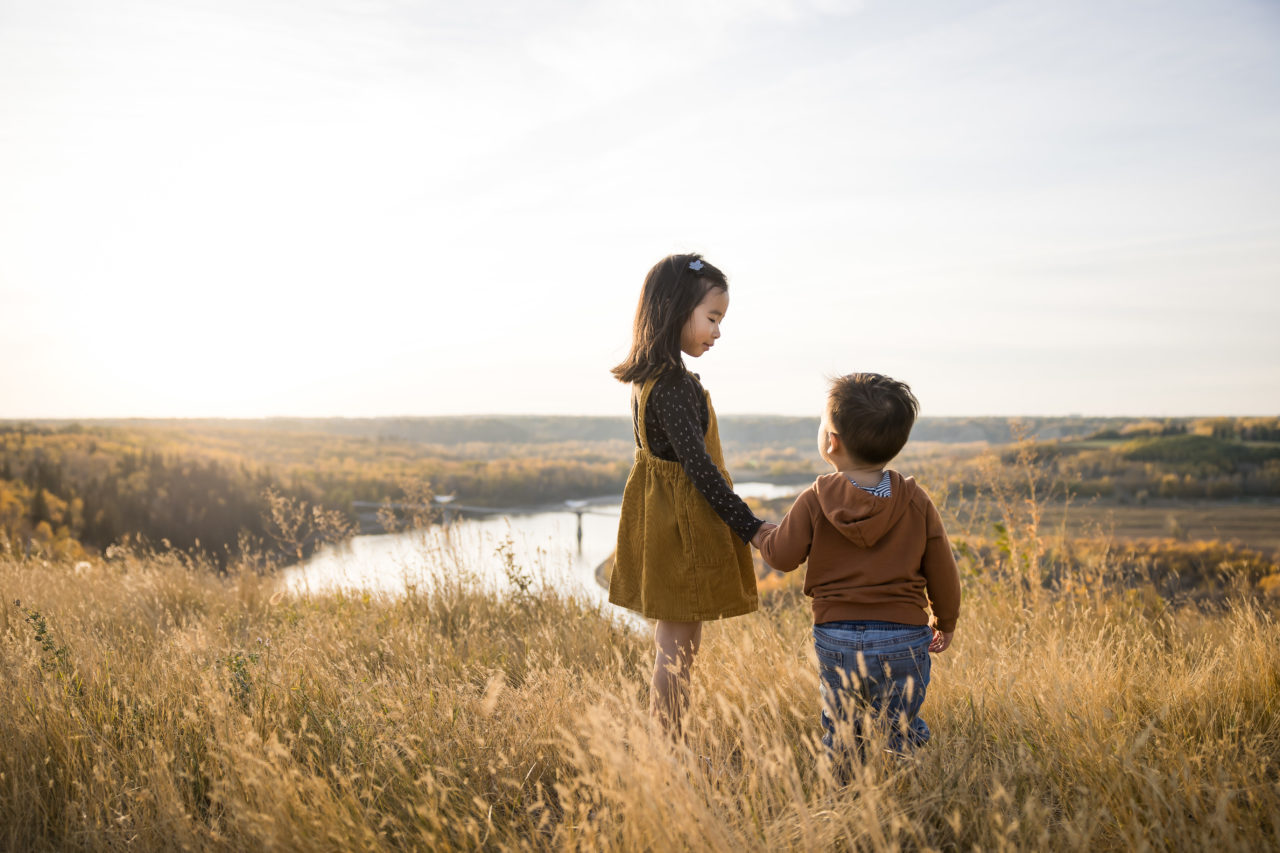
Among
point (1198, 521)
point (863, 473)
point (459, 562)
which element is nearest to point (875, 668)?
point (863, 473)

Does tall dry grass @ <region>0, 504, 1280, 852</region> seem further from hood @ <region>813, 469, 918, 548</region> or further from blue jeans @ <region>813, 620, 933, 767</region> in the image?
hood @ <region>813, 469, 918, 548</region>

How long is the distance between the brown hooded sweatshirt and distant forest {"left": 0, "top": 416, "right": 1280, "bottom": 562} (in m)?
0.26

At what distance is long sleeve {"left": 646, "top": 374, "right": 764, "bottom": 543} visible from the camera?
6.70ft

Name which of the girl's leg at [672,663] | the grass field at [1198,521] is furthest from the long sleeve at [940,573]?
the grass field at [1198,521]

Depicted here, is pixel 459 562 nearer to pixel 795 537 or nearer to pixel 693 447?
pixel 693 447

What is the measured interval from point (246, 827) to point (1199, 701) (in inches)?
111

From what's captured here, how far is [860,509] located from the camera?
1.80m

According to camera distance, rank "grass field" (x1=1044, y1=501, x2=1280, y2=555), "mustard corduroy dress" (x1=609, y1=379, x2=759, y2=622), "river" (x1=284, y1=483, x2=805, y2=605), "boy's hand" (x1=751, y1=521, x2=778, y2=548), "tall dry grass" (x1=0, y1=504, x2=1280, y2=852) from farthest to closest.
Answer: "grass field" (x1=1044, y1=501, x2=1280, y2=555) → "river" (x1=284, y1=483, x2=805, y2=605) → "mustard corduroy dress" (x1=609, y1=379, x2=759, y2=622) → "boy's hand" (x1=751, y1=521, x2=778, y2=548) → "tall dry grass" (x1=0, y1=504, x2=1280, y2=852)

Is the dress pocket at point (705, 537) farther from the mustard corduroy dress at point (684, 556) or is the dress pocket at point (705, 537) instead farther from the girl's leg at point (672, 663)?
the girl's leg at point (672, 663)

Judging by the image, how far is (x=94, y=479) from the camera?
14.9 meters

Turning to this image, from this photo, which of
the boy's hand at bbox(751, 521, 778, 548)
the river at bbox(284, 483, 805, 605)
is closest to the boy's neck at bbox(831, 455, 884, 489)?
the boy's hand at bbox(751, 521, 778, 548)

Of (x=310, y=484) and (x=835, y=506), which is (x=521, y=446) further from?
(x=835, y=506)

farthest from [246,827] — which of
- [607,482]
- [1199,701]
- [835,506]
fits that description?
[607,482]

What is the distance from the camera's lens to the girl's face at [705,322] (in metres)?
2.20
